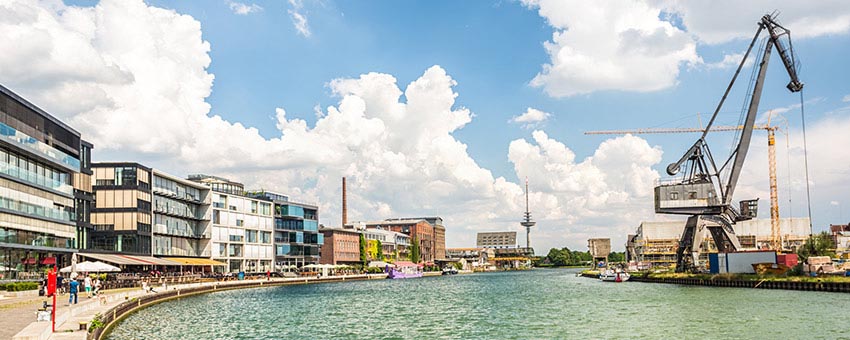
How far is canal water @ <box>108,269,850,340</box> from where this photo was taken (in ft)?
156

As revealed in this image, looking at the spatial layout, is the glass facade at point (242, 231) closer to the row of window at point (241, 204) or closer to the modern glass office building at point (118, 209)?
the row of window at point (241, 204)

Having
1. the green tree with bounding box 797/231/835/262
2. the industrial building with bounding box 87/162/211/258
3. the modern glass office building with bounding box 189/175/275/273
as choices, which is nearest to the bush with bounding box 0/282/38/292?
the industrial building with bounding box 87/162/211/258

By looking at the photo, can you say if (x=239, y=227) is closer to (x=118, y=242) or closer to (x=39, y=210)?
(x=118, y=242)

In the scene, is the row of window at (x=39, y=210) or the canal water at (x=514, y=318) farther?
the row of window at (x=39, y=210)

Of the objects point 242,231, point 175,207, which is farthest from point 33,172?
point 242,231

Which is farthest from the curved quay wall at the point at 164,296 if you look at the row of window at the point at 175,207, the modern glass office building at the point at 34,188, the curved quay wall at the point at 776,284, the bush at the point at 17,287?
the curved quay wall at the point at 776,284

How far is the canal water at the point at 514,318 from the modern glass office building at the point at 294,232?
286 feet

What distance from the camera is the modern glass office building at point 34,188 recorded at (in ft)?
243

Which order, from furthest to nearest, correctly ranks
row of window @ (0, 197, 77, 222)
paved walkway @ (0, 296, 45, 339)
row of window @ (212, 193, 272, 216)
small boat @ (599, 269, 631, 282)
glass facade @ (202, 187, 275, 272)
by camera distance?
row of window @ (212, 193, 272, 216) → glass facade @ (202, 187, 275, 272) → small boat @ (599, 269, 631, 282) → row of window @ (0, 197, 77, 222) → paved walkway @ (0, 296, 45, 339)

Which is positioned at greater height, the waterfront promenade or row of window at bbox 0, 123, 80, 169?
row of window at bbox 0, 123, 80, 169

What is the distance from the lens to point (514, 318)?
59.6m

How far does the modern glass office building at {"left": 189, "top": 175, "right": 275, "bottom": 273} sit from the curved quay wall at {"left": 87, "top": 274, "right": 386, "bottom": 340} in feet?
50.2

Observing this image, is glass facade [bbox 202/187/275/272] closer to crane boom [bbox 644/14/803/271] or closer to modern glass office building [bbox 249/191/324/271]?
modern glass office building [bbox 249/191/324/271]

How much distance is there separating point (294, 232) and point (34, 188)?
314ft
